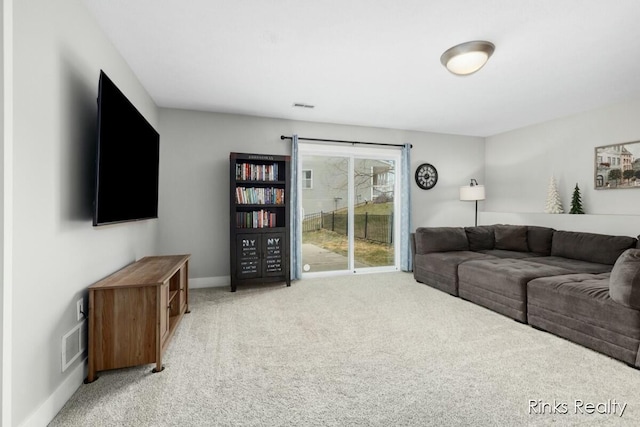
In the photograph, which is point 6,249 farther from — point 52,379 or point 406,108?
point 406,108

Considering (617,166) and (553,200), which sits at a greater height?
(617,166)

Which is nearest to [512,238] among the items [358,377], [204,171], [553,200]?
[553,200]

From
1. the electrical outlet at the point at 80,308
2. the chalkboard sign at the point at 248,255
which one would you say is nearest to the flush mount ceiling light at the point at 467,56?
the chalkboard sign at the point at 248,255

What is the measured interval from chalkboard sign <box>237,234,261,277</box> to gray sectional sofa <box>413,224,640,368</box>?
2.33 metres

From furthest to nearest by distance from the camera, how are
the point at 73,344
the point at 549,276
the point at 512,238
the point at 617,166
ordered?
the point at 512,238, the point at 617,166, the point at 549,276, the point at 73,344

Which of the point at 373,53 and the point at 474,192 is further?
the point at 474,192

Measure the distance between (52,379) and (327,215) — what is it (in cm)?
375

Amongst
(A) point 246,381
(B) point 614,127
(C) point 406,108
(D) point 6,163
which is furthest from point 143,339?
(B) point 614,127

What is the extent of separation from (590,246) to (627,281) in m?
1.84

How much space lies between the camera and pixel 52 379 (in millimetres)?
1638

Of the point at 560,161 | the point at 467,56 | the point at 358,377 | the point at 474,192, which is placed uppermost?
the point at 467,56

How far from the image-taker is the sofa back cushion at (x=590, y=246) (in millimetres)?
3492

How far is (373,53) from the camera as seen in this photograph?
105 inches

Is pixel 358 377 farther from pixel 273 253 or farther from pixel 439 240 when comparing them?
pixel 439 240
